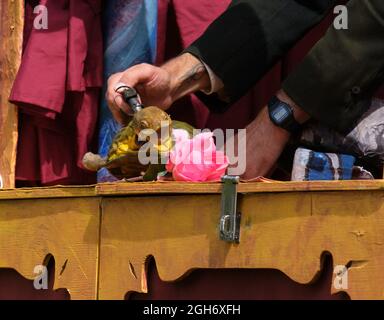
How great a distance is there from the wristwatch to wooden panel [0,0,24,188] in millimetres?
641

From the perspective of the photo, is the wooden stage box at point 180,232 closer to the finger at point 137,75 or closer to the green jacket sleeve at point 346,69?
the finger at point 137,75

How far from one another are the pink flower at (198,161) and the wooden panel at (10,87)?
2.23 ft

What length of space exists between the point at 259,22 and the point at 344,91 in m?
0.32

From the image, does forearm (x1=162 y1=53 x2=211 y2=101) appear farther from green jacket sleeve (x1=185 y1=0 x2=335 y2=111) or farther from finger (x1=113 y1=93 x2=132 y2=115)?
finger (x1=113 y1=93 x2=132 y2=115)

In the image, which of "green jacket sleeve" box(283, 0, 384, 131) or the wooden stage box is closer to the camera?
the wooden stage box

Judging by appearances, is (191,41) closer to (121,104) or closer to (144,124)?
(121,104)

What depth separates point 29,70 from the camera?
2.46m

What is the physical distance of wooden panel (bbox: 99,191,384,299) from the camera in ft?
5.35

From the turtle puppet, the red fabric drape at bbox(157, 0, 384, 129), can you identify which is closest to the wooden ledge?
the turtle puppet

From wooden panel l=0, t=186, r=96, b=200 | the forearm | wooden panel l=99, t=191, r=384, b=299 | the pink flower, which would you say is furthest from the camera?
the forearm

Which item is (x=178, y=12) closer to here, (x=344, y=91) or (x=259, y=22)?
(x=259, y=22)

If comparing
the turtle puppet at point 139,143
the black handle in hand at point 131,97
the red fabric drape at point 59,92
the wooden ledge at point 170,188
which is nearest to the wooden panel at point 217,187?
the wooden ledge at point 170,188

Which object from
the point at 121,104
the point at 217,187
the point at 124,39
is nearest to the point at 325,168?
the point at 217,187
